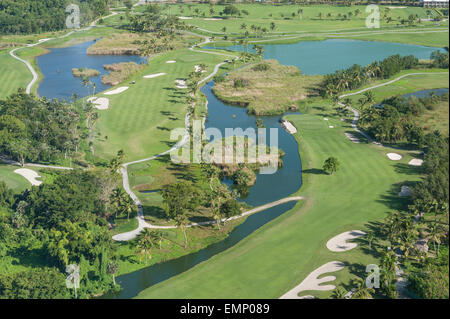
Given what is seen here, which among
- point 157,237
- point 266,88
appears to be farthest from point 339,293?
point 266,88

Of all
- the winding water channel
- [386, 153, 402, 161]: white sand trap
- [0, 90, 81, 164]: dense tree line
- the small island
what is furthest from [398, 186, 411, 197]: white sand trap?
the small island

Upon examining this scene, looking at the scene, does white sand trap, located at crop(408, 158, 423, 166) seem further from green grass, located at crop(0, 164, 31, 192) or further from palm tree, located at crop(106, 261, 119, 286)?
green grass, located at crop(0, 164, 31, 192)

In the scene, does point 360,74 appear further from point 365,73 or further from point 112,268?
point 112,268

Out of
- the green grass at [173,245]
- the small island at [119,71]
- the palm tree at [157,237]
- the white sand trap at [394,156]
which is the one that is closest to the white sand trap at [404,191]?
the white sand trap at [394,156]

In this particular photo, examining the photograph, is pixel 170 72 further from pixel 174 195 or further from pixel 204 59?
pixel 174 195
